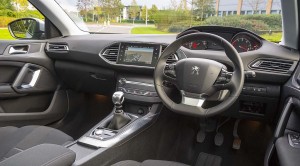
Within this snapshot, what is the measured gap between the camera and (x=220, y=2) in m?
2.26

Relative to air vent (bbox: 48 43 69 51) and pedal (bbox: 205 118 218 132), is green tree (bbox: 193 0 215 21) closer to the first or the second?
pedal (bbox: 205 118 218 132)

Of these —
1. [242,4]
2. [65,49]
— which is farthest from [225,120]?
[65,49]

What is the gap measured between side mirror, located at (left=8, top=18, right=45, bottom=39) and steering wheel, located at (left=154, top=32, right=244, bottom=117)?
5.95 feet

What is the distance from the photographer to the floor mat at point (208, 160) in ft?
7.77

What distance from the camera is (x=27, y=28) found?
296 cm

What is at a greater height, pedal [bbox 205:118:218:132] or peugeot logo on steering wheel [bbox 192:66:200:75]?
peugeot logo on steering wheel [bbox 192:66:200:75]

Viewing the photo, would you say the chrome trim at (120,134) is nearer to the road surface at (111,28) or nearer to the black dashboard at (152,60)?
the black dashboard at (152,60)

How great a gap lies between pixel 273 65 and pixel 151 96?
0.90 m

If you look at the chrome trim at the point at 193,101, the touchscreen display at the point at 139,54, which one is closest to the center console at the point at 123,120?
the touchscreen display at the point at 139,54

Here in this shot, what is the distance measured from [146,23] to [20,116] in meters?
1.38

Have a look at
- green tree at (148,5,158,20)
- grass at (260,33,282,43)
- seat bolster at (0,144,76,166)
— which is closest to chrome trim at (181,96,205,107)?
seat bolster at (0,144,76,166)

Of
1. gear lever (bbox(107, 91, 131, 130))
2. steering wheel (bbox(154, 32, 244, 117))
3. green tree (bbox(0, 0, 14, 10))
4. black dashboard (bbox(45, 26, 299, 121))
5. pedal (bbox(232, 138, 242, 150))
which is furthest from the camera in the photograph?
green tree (bbox(0, 0, 14, 10))

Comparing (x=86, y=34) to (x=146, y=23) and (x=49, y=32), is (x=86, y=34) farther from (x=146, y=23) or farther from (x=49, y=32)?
(x=146, y=23)

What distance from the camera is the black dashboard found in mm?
1979
